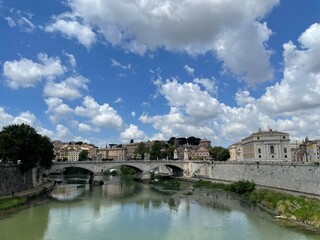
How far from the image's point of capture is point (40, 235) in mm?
19641

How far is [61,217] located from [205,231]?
35.0ft

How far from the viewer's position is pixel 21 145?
3575cm

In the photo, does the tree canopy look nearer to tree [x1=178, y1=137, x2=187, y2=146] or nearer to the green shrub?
the green shrub

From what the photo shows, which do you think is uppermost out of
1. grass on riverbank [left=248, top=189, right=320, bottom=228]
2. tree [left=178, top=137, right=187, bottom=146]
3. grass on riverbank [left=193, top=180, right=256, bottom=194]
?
tree [left=178, top=137, right=187, bottom=146]

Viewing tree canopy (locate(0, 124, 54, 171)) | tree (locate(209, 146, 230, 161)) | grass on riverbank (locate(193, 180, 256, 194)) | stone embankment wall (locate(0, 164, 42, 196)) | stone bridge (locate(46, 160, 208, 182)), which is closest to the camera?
stone embankment wall (locate(0, 164, 42, 196))

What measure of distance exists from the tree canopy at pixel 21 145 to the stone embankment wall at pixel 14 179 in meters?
1.18

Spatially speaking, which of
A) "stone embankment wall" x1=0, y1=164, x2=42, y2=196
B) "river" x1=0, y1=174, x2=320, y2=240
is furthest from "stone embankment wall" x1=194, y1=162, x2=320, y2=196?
"stone embankment wall" x1=0, y1=164, x2=42, y2=196

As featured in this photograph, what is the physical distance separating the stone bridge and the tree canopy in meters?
15.1

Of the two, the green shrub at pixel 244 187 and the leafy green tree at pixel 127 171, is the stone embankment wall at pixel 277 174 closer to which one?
the green shrub at pixel 244 187

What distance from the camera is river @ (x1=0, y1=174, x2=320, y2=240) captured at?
1941 cm

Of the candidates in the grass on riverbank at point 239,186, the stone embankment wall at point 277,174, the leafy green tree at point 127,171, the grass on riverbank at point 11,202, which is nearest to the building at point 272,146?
the stone embankment wall at point 277,174

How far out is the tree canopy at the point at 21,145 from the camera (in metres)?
34.8

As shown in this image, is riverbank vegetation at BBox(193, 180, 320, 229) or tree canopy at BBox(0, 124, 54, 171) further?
tree canopy at BBox(0, 124, 54, 171)

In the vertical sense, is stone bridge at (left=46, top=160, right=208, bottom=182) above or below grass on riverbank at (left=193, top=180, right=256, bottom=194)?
above
